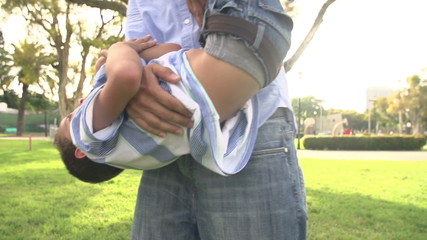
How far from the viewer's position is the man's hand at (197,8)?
1.10 meters

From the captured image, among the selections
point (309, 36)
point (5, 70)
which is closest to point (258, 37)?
point (309, 36)

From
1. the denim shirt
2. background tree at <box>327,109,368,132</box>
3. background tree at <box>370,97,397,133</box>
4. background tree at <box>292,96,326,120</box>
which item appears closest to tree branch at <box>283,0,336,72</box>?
the denim shirt

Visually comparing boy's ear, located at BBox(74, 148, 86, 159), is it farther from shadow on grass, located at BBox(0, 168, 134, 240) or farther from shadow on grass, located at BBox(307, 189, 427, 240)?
shadow on grass, located at BBox(307, 189, 427, 240)

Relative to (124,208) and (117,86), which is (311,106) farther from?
(117,86)

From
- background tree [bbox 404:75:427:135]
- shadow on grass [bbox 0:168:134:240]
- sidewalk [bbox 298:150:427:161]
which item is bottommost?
sidewalk [bbox 298:150:427:161]

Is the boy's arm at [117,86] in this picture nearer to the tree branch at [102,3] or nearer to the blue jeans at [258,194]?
the blue jeans at [258,194]

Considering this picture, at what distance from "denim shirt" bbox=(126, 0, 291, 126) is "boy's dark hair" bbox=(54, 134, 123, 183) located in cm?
43

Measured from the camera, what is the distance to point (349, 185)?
739 centimetres

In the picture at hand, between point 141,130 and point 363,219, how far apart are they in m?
4.41

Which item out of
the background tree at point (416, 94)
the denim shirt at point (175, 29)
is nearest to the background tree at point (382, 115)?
the background tree at point (416, 94)

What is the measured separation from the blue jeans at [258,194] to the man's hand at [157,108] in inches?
9.5

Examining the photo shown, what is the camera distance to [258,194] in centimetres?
104

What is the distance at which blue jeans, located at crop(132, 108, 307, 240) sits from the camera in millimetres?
1039

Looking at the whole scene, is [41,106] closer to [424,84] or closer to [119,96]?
[424,84]
